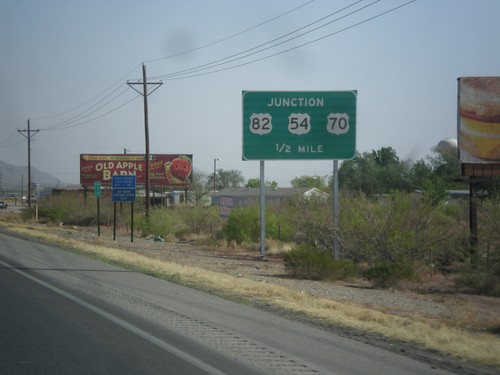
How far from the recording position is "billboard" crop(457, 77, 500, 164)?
26.0 metres

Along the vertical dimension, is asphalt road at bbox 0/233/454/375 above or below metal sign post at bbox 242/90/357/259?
below

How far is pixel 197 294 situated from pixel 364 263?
1238 centimetres

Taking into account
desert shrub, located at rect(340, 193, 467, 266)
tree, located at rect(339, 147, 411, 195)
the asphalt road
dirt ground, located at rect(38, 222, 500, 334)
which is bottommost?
dirt ground, located at rect(38, 222, 500, 334)

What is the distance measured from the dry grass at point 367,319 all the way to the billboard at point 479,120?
12648 millimetres

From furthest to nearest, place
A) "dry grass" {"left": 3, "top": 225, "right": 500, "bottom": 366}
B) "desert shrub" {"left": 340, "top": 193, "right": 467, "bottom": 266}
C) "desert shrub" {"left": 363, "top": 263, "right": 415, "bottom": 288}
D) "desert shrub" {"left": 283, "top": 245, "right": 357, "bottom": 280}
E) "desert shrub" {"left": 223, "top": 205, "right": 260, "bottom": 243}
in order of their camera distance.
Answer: "desert shrub" {"left": 223, "top": 205, "right": 260, "bottom": 243}
"desert shrub" {"left": 340, "top": 193, "right": 467, "bottom": 266}
"desert shrub" {"left": 283, "top": 245, "right": 357, "bottom": 280}
"desert shrub" {"left": 363, "top": 263, "right": 415, "bottom": 288}
"dry grass" {"left": 3, "top": 225, "right": 500, "bottom": 366}

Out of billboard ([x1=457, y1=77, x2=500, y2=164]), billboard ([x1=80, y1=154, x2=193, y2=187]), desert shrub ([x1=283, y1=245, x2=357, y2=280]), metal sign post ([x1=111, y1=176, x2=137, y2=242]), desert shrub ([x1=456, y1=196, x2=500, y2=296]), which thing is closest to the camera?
desert shrub ([x1=456, y1=196, x2=500, y2=296])

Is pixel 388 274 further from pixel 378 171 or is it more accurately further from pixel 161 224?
pixel 378 171

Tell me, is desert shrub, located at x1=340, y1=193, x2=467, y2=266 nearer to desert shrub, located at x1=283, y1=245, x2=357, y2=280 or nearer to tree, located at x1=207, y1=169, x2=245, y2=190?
desert shrub, located at x1=283, y1=245, x2=357, y2=280

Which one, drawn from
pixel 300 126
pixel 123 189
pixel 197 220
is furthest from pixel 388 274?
pixel 197 220

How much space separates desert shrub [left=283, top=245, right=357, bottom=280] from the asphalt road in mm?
7717

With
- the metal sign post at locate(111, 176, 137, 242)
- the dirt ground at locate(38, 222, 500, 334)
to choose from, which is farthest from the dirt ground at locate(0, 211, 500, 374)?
the metal sign post at locate(111, 176, 137, 242)

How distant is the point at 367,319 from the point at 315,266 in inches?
394

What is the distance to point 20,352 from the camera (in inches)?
353

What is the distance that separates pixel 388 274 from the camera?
70.1 feet
